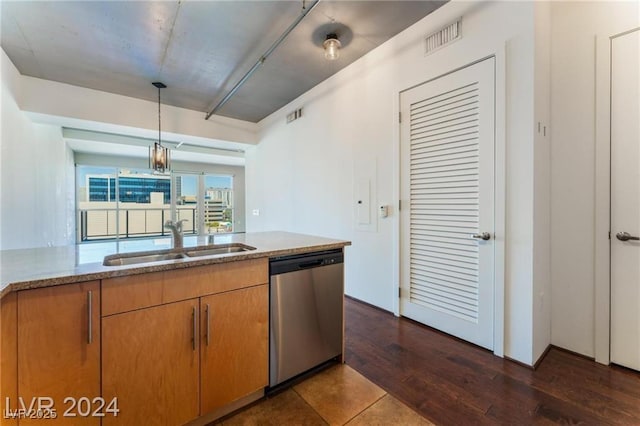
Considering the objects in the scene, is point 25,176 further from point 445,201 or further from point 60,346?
point 445,201

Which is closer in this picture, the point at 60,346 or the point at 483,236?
the point at 60,346

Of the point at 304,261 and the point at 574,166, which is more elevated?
the point at 574,166

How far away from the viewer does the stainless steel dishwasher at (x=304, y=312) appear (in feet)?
5.57

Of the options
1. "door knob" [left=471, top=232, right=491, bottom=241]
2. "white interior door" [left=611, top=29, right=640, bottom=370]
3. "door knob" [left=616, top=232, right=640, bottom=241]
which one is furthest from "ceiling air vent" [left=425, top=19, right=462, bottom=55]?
"door knob" [left=616, top=232, right=640, bottom=241]

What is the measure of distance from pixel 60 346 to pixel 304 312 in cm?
122

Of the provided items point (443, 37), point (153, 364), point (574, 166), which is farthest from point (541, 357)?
point (443, 37)

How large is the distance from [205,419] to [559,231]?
2968 millimetres

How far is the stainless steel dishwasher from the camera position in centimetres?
170

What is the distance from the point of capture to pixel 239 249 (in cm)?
190

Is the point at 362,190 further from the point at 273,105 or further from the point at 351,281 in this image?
the point at 273,105

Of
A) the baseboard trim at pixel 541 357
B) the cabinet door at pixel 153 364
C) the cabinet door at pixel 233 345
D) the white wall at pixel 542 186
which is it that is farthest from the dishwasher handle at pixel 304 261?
the baseboard trim at pixel 541 357

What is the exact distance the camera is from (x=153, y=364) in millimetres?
1294

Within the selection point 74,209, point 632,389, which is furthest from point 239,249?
point 74,209

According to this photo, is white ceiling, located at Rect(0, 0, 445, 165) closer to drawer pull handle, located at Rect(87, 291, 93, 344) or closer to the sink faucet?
the sink faucet
